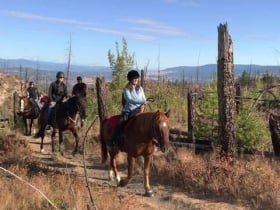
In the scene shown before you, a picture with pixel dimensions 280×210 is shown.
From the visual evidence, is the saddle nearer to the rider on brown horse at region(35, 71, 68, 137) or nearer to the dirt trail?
the dirt trail

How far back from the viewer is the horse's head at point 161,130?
9594 millimetres

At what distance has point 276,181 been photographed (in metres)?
10.2

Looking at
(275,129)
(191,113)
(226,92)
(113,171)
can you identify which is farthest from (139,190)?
(191,113)

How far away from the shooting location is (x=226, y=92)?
12.1 meters

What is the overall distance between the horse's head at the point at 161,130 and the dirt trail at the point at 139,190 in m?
1.27

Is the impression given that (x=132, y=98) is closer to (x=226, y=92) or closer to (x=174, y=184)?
(x=174, y=184)

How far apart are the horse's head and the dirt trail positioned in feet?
4.17

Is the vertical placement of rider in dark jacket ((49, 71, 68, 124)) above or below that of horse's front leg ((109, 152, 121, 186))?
above

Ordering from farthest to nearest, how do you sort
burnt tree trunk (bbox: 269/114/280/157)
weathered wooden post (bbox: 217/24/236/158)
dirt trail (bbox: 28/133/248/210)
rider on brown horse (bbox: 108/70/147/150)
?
burnt tree trunk (bbox: 269/114/280/157) → weathered wooden post (bbox: 217/24/236/158) → rider on brown horse (bbox: 108/70/147/150) → dirt trail (bbox: 28/133/248/210)

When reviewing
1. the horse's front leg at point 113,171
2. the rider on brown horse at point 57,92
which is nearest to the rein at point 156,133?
the horse's front leg at point 113,171

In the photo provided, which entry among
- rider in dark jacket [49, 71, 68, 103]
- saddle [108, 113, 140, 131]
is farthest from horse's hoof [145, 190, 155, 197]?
rider in dark jacket [49, 71, 68, 103]

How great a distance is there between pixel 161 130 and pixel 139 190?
224 centimetres

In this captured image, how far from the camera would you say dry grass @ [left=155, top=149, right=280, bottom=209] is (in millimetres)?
9984

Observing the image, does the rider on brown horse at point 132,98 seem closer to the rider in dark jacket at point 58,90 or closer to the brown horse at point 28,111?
the rider in dark jacket at point 58,90
